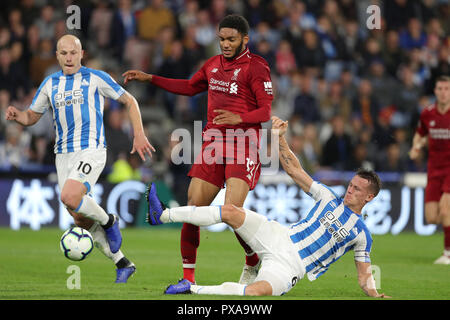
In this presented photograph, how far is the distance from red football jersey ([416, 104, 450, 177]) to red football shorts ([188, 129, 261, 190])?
4.52 meters

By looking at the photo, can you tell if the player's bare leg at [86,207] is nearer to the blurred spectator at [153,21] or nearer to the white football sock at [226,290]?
the white football sock at [226,290]

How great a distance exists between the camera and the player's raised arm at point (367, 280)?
7012mm

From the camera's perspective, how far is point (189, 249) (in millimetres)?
7531

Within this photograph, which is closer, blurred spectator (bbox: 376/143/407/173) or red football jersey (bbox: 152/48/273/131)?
red football jersey (bbox: 152/48/273/131)

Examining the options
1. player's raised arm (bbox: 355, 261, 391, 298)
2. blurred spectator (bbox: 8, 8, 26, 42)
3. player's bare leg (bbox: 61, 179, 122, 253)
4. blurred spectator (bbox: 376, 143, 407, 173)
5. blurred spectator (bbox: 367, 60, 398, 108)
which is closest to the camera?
player's raised arm (bbox: 355, 261, 391, 298)

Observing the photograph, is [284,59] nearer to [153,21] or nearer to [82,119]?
[153,21]

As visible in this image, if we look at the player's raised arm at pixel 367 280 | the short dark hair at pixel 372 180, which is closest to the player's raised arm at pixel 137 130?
the short dark hair at pixel 372 180

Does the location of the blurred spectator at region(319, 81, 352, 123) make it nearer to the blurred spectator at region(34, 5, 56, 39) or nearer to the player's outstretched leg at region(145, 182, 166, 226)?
the blurred spectator at region(34, 5, 56, 39)

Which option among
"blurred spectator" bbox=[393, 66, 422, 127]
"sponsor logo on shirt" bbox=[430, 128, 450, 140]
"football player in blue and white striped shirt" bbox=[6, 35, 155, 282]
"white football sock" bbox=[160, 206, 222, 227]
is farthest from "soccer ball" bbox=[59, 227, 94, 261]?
"blurred spectator" bbox=[393, 66, 422, 127]

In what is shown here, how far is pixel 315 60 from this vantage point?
17781mm

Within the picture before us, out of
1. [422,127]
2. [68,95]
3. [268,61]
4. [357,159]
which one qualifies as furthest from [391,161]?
[68,95]

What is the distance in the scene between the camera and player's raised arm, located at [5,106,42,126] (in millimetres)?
7969

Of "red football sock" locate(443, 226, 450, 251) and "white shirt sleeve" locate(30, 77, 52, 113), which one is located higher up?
"white shirt sleeve" locate(30, 77, 52, 113)

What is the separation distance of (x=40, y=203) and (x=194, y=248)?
7809 millimetres
